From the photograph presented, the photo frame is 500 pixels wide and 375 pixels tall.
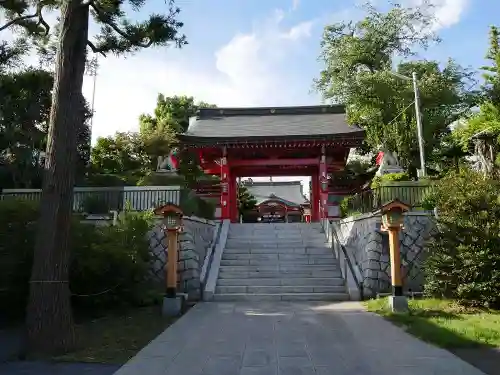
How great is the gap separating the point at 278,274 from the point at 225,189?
22.5 ft

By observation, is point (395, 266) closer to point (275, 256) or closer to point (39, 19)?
point (275, 256)

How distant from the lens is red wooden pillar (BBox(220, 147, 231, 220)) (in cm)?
1814

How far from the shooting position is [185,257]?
37.6 ft

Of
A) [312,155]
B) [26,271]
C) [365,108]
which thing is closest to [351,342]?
[26,271]

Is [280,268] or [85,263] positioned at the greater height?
[85,263]

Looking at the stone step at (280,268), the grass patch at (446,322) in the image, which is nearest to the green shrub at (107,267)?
the stone step at (280,268)

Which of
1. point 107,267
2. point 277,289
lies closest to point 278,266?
point 277,289

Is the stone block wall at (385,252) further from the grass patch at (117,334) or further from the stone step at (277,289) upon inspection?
the grass patch at (117,334)

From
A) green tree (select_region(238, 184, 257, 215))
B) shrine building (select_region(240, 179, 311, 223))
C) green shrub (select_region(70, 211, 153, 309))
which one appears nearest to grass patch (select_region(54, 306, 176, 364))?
green shrub (select_region(70, 211, 153, 309))

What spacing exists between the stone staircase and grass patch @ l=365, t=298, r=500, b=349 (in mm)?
1709

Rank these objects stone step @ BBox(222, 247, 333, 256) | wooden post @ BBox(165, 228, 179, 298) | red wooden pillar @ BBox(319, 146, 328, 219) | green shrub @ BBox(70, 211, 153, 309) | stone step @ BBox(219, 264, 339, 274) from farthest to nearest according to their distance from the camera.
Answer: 1. red wooden pillar @ BBox(319, 146, 328, 219)
2. stone step @ BBox(222, 247, 333, 256)
3. stone step @ BBox(219, 264, 339, 274)
4. wooden post @ BBox(165, 228, 179, 298)
5. green shrub @ BBox(70, 211, 153, 309)

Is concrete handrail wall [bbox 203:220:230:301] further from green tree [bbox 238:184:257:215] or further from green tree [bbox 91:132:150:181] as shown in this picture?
green tree [bbox 238:184:257:215]

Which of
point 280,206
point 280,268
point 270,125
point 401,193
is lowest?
point 280,268

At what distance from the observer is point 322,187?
18.0 m
